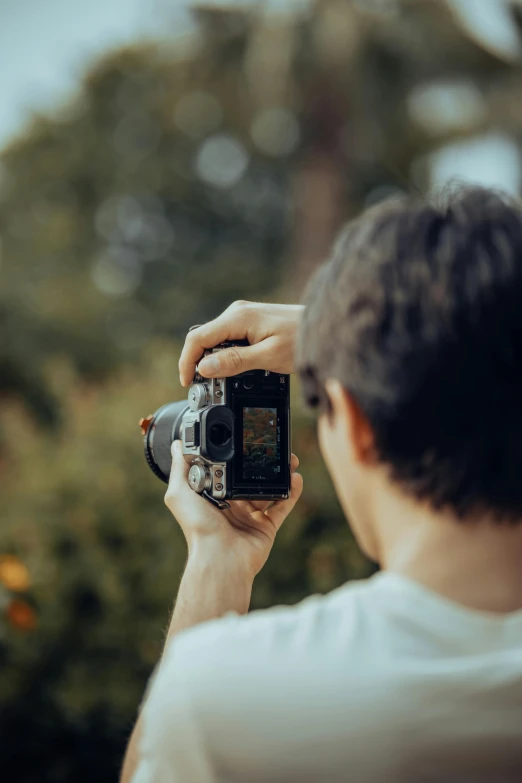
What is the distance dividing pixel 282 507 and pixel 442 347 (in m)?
0.82

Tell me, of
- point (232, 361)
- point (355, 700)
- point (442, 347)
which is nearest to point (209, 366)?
point (232, 361)

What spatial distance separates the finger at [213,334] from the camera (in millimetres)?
1954

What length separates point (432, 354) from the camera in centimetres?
118

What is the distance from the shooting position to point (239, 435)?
196cm

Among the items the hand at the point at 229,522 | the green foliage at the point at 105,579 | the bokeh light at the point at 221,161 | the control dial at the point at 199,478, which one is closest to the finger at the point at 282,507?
the hand at the point at 229,522

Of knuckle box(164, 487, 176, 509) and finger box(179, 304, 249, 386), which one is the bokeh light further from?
knuckle box(164, 487, 176, 509)

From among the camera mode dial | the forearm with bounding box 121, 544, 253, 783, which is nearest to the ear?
the forearm with bounding box 121, 544, 253, 783

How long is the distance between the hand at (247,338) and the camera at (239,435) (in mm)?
22

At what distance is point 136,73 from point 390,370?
23.3m

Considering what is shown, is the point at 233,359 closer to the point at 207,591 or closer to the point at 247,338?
the point at 247,338

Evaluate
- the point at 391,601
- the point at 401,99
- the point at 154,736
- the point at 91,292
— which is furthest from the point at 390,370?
the point at 91,292

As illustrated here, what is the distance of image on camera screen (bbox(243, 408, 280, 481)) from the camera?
1958 mm

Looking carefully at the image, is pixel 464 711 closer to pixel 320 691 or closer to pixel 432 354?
pixel 320 691

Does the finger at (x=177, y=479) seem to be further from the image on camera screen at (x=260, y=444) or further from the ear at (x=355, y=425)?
the ear at (x=355, y=425)
